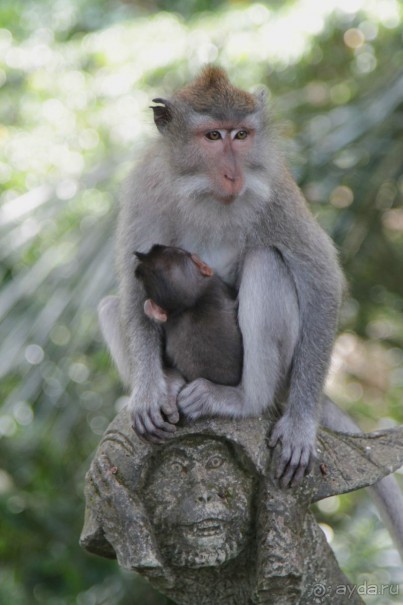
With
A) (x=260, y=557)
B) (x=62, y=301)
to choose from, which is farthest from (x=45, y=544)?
(x=260, y=557)

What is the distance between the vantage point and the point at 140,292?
3.69 meters

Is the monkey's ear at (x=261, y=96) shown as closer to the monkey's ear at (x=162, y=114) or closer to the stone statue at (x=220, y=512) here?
the monkey's ear at (x=162, y=114)

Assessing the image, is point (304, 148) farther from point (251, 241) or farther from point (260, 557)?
point (260, 557)

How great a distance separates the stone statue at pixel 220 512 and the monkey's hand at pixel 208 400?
6 cm

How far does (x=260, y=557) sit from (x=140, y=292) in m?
1.20

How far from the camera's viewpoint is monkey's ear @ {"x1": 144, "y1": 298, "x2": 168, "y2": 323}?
340cm

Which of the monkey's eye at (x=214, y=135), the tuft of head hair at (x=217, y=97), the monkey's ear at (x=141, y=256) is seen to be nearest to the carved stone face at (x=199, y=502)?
the monkey's ear at (x=141, y=256)

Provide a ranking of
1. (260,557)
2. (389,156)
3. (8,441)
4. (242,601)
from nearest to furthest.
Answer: (260,557) < (242,601) < (389,156) < (8,441)

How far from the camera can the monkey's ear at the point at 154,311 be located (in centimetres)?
340

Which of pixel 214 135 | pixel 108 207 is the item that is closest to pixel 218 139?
pixel 214 135

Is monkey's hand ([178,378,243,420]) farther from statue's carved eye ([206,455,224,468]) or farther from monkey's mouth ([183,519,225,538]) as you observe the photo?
monkey's mouth ([183,519,225,538])

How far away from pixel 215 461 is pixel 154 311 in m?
0.63

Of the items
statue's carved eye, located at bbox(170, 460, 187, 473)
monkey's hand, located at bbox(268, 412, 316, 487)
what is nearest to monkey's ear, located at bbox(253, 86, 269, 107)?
monkey's hand, located at bbox(268, 412, 316, 487)

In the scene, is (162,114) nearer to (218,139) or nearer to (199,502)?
(218,139)
